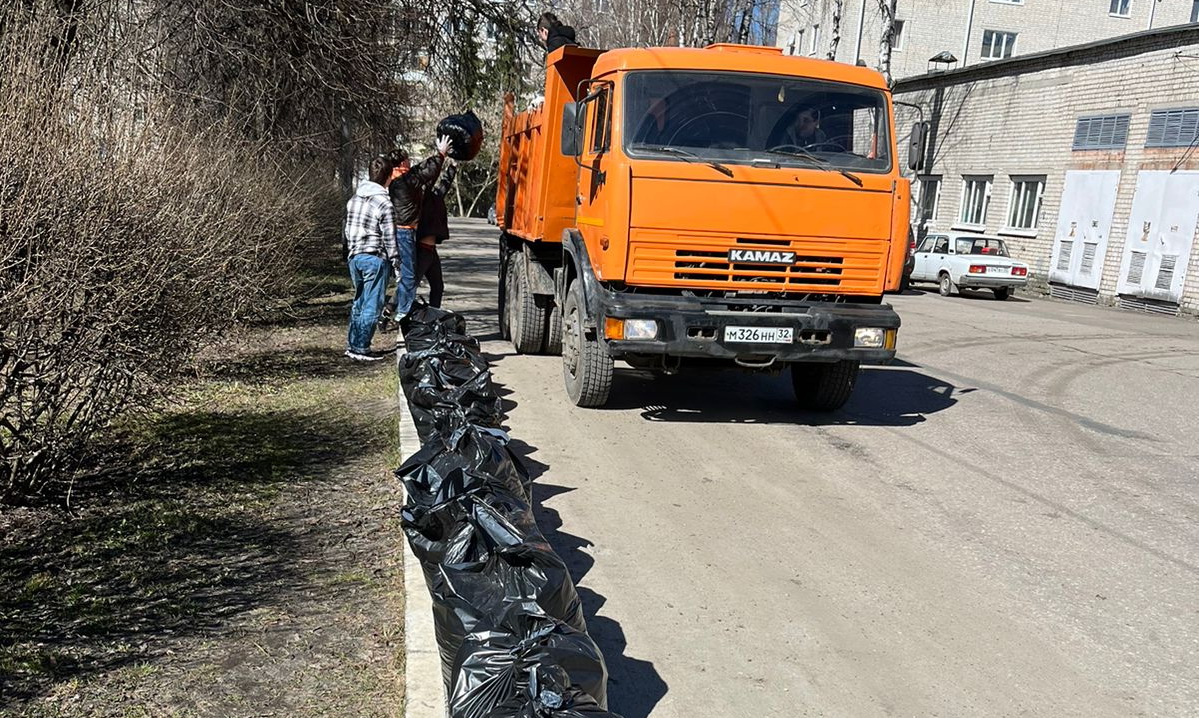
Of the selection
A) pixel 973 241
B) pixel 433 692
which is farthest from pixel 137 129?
pixel 973 241

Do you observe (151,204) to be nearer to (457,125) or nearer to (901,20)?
(457,125)

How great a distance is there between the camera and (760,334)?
277 inches

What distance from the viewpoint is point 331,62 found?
35.3 ft

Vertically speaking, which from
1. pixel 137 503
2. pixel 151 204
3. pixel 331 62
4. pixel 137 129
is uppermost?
pixel 331 62

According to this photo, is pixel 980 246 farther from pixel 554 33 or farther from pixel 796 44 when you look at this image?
pixel 796 44

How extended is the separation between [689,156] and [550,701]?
5.06 meters

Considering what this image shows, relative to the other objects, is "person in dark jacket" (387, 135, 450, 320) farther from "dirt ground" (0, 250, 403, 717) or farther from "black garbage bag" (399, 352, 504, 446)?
"dirt ground" (0, 250, 403, 717)

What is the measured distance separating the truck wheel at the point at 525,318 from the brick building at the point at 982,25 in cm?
3270

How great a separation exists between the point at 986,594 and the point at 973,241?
1949 cm

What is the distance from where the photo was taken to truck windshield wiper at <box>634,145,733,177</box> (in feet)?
23.0

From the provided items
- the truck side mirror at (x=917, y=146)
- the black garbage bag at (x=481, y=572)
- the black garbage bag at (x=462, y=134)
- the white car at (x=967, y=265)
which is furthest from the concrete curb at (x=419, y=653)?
the white car at (x=967, y=265)

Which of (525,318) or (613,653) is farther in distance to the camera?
(525,318)

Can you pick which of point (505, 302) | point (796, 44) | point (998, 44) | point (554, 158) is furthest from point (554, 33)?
point (796, 44)

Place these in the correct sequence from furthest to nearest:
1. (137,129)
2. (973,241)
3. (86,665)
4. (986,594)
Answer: (973,241), (137,129), (986,594), (86,665)
